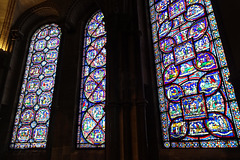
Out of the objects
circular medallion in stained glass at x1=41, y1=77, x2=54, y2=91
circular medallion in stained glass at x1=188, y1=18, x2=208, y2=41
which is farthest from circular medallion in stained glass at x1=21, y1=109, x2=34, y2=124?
circular medallion in stained glass at x1=188, y1=18, x2=208, y2=41

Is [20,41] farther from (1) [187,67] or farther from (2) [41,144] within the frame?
(1) [187,67]

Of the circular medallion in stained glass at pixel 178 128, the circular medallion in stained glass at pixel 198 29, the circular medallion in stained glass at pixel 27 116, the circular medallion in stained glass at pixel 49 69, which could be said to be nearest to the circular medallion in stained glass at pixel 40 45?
the circular medallion in stained glass at pixel 49 69

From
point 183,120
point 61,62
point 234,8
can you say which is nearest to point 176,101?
point 183,120

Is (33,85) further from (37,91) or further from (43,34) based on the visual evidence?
(43,34)

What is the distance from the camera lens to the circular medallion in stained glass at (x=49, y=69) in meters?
6.69

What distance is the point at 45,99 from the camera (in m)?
6.30

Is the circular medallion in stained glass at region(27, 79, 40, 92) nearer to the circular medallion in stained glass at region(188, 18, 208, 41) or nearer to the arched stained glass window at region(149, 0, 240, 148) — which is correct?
the arched stained glass window at region(149, 0, 240, 148)

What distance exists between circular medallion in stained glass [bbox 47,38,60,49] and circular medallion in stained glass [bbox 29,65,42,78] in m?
0.95

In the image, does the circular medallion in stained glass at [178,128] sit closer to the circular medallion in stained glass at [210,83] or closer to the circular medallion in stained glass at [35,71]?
the circular medallion in stained glass at [210,83]

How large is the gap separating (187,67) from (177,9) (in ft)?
5.46

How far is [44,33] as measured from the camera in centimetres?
777

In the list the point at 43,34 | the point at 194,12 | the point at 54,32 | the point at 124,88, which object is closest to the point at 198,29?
the point at 194,12

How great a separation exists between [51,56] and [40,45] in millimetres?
1008

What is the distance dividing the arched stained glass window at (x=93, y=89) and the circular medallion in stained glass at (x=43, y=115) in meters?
1.34
